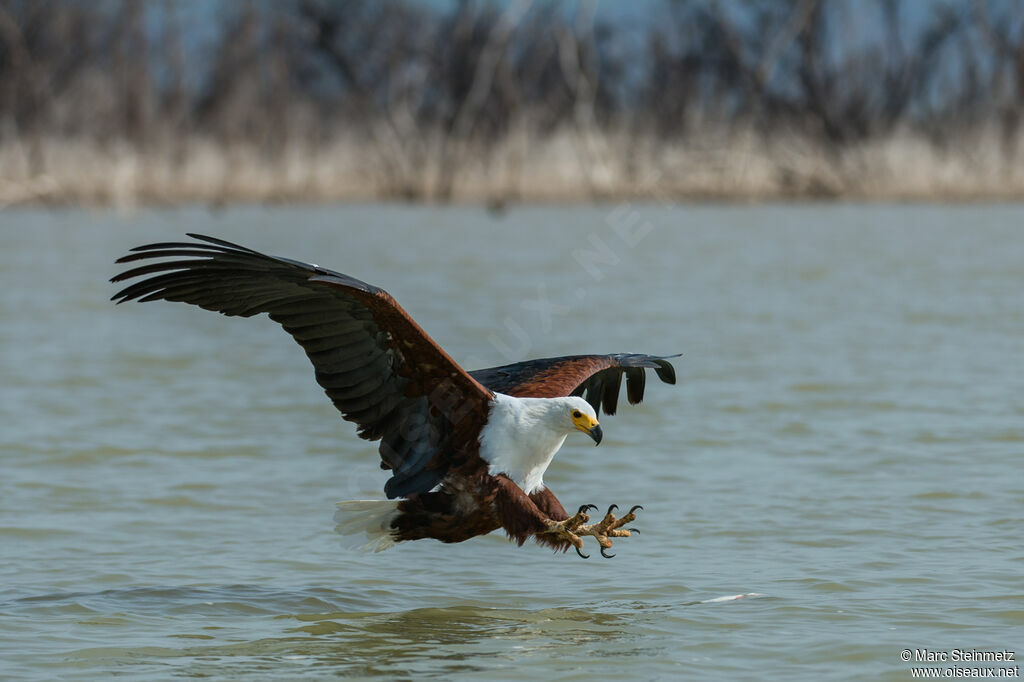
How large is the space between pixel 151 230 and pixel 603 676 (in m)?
19.1

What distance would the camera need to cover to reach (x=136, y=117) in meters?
31.2

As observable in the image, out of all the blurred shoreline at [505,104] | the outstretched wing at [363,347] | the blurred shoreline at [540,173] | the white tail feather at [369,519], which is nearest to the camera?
the outstretched wing at [363,347]

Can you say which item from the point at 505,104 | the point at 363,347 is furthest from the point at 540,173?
the point at 363,347

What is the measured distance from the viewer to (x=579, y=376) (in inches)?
244

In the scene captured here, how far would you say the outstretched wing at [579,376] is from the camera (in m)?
6.09

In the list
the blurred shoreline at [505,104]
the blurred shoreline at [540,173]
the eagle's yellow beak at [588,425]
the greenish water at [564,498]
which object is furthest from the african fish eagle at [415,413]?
the blurred shoreline at [540,173]

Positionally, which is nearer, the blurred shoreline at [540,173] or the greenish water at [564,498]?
the greenish water at [564,498]


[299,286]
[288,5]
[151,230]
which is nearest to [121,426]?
[299,286]

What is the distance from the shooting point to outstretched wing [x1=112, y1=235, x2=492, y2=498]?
5.27m

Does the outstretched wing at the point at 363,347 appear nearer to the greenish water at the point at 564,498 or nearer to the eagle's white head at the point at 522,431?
the eagle's white head at the point at 522,431

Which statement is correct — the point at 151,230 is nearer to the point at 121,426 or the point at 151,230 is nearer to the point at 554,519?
the point at 121,426

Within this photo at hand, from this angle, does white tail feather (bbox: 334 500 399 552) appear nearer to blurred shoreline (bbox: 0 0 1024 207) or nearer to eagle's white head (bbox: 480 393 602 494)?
eagle's white head (bbox: 480 393 602 494)

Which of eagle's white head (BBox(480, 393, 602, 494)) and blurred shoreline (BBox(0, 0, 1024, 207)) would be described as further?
blurred shoreline (BBox(0, 0, 1024, 207))

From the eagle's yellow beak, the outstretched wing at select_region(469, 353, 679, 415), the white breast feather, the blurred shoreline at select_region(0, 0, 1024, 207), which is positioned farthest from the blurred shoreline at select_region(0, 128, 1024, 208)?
the eagle's yellow beak
